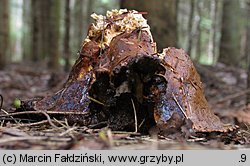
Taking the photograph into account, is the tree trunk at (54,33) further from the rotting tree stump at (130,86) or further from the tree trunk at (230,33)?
the rotting tree stump at (130,86)

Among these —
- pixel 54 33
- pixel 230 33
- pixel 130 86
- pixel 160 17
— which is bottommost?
pixel 130 86

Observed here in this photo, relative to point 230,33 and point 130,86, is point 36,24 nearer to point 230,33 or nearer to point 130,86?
point 230,33

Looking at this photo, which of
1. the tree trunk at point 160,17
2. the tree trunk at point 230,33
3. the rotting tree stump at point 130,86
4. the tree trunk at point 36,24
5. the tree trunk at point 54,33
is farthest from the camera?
the tree trunk at point 36,24

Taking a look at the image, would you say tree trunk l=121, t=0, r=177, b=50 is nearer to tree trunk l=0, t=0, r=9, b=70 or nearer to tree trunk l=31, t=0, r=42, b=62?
tree trunk l=0, t=0, r=9, b=70

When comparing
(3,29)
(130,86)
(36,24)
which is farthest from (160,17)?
(36,24)

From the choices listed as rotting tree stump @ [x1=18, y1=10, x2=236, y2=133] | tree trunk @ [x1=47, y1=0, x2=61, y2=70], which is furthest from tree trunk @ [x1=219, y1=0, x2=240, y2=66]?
rotting tree stump @ [x1=18, y1=10, x2=236, y2=133]

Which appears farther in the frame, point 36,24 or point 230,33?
point 36,24

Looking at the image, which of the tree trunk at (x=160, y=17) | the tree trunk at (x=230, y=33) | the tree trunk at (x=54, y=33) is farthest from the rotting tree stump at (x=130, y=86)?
the tree trunk at (x=230, y=33)
